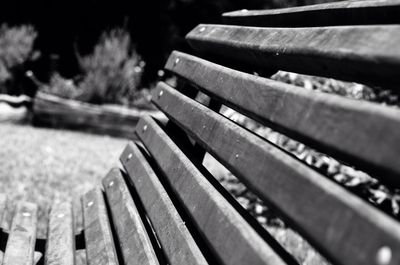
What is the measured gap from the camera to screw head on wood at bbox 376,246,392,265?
0.51m

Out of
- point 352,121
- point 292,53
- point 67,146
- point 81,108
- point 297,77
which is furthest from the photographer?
point 81,108

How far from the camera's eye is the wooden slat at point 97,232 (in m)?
1.37

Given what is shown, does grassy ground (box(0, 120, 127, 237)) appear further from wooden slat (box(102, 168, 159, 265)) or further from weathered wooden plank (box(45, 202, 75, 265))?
wooden slat (box(102, 168, 159, 265))

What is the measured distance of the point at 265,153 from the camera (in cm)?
83

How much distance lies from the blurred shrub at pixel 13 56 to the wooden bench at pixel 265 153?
25.0 ft

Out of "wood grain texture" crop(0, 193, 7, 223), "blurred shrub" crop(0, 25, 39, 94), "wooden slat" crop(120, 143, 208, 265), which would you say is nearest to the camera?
"wooden slat" crop(120, 143, 208, 265)

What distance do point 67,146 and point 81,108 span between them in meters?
2.95

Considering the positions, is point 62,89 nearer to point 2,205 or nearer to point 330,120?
point 2,205

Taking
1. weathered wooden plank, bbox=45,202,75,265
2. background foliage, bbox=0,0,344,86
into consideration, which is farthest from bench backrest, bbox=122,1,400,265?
background foliage, bbox=0,0,344,86

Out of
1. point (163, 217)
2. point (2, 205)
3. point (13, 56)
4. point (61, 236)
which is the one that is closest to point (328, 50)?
point (163, 217)

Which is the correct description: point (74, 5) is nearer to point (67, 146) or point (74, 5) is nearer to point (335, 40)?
point (67, 146)

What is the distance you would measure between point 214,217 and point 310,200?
286 millimetres

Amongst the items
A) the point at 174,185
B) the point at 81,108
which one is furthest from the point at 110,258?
the point at 81,108

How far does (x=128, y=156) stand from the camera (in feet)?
6.19
